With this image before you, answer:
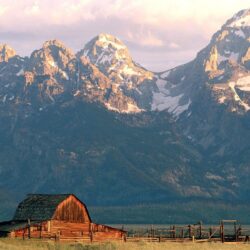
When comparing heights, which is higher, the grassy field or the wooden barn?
the wooden barn

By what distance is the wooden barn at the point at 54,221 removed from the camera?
126 metres

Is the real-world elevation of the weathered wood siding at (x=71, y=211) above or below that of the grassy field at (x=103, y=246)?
above

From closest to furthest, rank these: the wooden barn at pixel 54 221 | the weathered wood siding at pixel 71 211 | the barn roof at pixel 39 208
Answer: the wooden barn at pixel 54 221 → the barn roof at pixel 39 208 → the weathered wood siding at pixel 71 211

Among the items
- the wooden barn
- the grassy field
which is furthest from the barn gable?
the grassy field

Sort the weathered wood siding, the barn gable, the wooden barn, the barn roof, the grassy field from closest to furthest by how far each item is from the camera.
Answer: the grassy field < the wooden barn < the barn roof < the barn gable < the weathered wood siding

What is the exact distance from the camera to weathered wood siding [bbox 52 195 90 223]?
438 ft

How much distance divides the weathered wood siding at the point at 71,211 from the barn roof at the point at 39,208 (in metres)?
0.88

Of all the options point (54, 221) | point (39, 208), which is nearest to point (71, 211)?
point (54, 221)

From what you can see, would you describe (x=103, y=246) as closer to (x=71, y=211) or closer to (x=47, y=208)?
(x=47, y=208)

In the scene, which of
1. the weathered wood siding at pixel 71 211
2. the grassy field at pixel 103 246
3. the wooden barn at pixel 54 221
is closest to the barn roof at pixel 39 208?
the wooden barn at pixel 54 221

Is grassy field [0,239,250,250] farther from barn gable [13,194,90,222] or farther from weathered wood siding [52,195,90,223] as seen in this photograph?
weathered wood siding [52,195,90,223]

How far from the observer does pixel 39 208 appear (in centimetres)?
13288

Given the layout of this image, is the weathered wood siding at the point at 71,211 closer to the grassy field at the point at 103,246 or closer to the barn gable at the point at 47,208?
the barn gable at the point at 47,208

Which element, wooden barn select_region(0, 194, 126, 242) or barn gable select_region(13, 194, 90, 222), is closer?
wooden barn select_region(0, 194, 126, 242)
